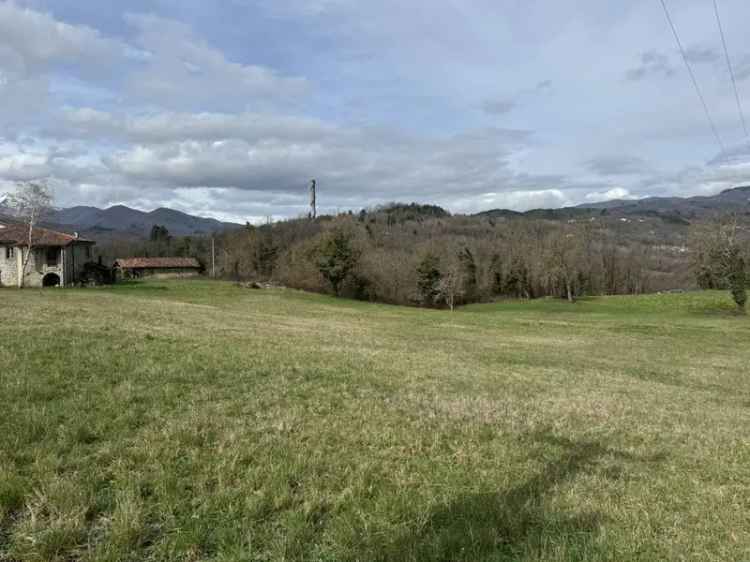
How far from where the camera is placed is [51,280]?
6381cm

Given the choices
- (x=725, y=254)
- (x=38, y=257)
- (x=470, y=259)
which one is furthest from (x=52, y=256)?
(x=725, y=254)

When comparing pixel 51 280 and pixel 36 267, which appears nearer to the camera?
pixel 36 267

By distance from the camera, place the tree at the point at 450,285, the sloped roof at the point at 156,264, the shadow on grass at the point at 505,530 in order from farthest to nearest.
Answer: the sloped roof at the point at 156,264
the tree at the point at 450,285
the shadow on grass at the point at 505,530

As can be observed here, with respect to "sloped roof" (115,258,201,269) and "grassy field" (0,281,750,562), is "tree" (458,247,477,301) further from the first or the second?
"grassy field" (0,281,750,562)

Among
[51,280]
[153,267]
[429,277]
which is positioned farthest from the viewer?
[153,267]

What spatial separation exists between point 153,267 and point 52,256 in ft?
187

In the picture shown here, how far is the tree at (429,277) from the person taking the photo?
8356 cm

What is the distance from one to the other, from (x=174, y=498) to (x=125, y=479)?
64cm

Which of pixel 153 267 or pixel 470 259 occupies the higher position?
pixel 470 259

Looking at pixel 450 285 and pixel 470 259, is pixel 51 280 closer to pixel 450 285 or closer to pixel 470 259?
pixel 450 285

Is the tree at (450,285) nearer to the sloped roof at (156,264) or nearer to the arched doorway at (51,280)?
the arched doorway at (51,280)

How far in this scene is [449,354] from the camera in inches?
838

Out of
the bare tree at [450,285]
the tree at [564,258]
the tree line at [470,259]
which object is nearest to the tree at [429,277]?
the tree line at [470,259]

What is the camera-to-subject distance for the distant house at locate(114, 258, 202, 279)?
116231 millimetres
